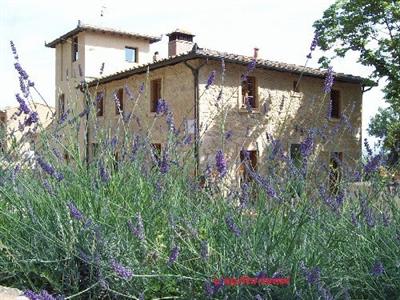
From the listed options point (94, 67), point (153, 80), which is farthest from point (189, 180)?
point (94, 67)

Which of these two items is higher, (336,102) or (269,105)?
(336,102)

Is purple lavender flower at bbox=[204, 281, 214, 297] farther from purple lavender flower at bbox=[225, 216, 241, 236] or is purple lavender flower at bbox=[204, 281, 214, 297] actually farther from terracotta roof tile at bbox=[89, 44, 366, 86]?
terracotta roof tile at bbox=[89, 44, 366, 86]

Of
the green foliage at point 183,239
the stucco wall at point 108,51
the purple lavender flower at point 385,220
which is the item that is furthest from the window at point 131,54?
the purple lavender flower at point 385,220

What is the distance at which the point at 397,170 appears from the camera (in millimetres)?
3525

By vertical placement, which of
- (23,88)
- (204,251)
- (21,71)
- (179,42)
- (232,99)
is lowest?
(204,251)

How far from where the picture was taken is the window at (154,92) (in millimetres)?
16156

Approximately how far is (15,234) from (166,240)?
928 mm

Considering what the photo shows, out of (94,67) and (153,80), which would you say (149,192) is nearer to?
(153,80)

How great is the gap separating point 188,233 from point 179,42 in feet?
57.1

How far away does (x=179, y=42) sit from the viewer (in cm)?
1919

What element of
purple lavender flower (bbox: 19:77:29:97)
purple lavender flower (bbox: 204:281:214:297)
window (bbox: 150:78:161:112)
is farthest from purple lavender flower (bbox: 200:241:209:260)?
window (bbox: 150:78:161:112)

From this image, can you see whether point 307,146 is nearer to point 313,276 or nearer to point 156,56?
point 313,276

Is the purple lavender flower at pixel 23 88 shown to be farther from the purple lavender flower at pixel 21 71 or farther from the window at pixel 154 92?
the window at pixel 154 92

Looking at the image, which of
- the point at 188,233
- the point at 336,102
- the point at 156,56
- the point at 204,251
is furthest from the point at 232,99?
the point at 204,251
